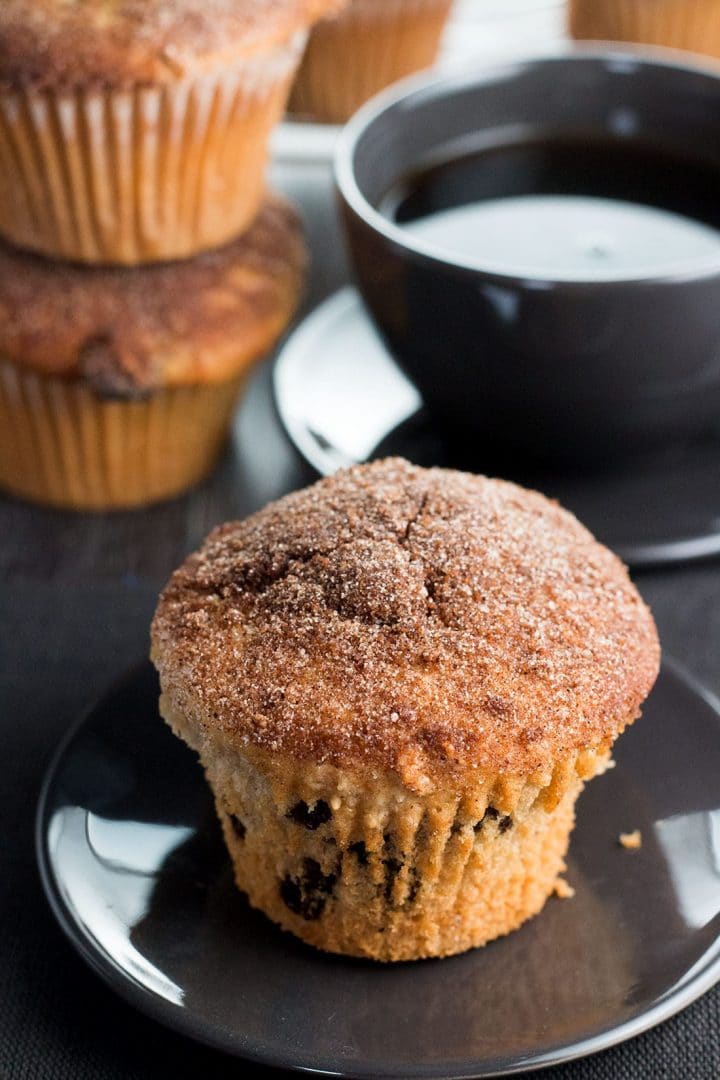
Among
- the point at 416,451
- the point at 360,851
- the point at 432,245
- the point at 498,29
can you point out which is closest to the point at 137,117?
the point at 432,245

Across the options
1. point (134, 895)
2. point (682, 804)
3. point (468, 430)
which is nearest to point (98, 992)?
point (134, 895)

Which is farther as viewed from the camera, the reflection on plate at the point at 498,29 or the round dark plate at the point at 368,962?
the reflection on plate at the point at 498,29

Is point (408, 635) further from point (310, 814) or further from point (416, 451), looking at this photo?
point (416, 451)

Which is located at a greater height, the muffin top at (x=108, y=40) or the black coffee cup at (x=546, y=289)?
the muffin top at (x=108, y=40)

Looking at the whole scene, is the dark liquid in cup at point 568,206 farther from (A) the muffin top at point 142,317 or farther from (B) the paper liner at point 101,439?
(B) the paper liner at point 101,439

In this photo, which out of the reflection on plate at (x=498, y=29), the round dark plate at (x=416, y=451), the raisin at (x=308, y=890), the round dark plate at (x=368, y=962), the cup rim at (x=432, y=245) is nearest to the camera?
the round dark plate at (x=368, y=962)

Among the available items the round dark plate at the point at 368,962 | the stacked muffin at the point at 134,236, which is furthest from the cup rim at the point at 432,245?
the round dark plate at the point at 368,962
